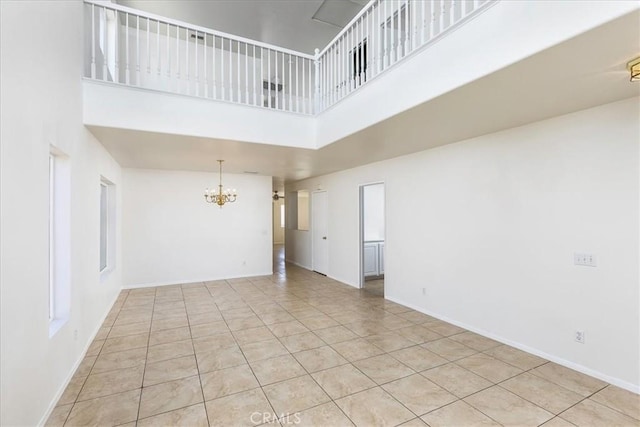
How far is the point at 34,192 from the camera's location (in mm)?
2035

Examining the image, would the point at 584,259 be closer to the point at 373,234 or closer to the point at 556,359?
the point at 556,359

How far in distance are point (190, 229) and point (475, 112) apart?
595 cm

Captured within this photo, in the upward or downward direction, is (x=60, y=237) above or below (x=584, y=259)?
above

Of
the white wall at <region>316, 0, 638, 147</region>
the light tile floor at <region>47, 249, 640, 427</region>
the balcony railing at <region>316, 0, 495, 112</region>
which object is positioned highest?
the balcony railing at <region>316, 0, 495, 112</region>

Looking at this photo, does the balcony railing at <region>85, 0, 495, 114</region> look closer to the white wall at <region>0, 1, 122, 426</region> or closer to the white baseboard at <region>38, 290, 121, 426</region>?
the white wall at <region>0, 1, 122, 426</region>

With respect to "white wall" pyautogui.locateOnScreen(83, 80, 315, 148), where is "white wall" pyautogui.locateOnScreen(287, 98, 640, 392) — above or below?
below

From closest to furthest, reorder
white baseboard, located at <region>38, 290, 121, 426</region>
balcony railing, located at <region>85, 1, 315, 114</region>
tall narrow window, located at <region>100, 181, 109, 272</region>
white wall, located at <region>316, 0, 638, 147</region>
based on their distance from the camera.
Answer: white wall, located at <region>316, 0, 638, 147</region> → white baseboard, located at <region>38, 290, 121, 426</region> → balcony railing, located at <region>85, 1, 315, 114</region> → tall narrow window, located at <region>100, 181, 109, 272</region>

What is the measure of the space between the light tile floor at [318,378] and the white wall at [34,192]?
45cm

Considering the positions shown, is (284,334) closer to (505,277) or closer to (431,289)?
(431,289)

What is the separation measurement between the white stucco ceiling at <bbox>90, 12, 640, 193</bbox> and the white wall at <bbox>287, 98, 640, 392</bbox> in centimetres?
30

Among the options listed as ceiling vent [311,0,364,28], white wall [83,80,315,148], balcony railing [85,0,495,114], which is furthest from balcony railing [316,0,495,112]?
ceiling vent [311,0,364,28]

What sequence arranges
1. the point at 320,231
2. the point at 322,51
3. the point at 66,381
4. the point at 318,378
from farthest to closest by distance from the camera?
the point at 320,231 < the point at 322,51 < the point at 318,378 < the point at 66,381

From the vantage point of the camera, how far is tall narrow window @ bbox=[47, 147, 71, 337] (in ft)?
8.87

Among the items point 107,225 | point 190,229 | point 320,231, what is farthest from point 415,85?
point 190,229
